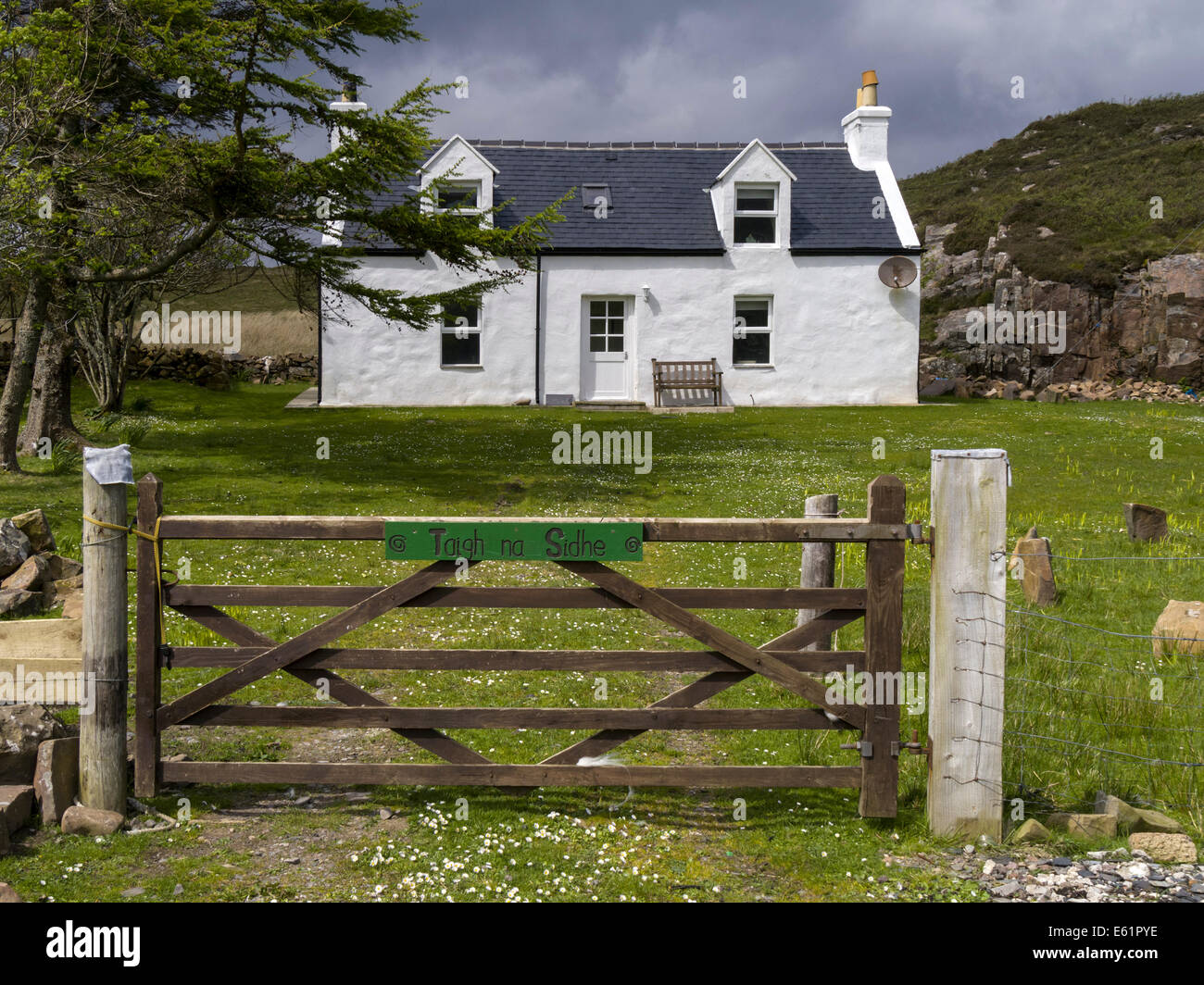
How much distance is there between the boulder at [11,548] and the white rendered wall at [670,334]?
19488 millimetres

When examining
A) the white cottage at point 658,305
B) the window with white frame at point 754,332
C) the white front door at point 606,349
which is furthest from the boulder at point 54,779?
the window with white frame at point 754,332

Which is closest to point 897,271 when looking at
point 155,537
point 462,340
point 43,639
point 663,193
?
point 663,193

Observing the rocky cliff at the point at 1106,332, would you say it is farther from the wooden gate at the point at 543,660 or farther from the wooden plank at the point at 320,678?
the wooden plank at the point at 320,678

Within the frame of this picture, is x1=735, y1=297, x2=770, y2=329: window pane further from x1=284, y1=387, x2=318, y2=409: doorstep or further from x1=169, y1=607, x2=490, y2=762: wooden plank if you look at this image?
x1=169, y1=607, x2=490, y2=762: wooden plank

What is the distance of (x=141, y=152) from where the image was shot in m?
15.2

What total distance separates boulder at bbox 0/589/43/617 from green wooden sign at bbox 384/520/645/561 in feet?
17.6

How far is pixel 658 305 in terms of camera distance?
1164 inches

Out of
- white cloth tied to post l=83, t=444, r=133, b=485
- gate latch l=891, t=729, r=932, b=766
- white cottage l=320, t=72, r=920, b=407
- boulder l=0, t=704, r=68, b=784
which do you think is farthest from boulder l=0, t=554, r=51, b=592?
white cottage l=320, t=72, r=920, b=407

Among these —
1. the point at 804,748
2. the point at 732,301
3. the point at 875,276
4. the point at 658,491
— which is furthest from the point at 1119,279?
the point at 804,748

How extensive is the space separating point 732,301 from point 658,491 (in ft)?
51.2

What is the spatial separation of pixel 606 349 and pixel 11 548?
2153 cm

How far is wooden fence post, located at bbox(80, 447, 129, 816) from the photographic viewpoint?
18.6 ft
